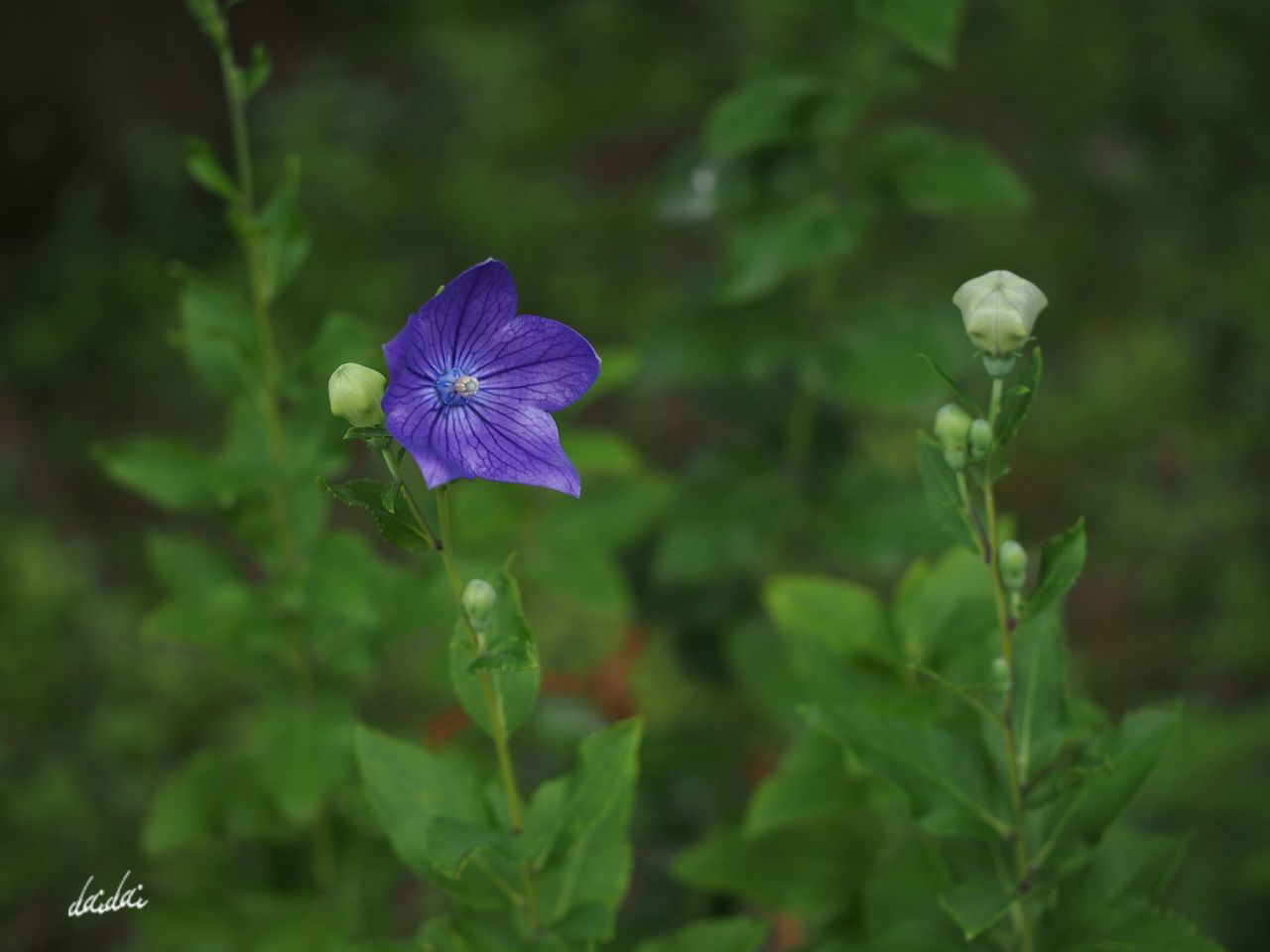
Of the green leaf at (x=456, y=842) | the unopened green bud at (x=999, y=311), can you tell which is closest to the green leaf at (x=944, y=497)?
the unopened green bud at (x=999, y=311)

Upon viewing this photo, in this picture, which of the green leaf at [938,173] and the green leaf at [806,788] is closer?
the green leaf at [806,788]

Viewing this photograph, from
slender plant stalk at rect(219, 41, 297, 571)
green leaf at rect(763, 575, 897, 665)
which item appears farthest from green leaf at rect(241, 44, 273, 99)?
green leaf at rect(763, 575, 897, 665)

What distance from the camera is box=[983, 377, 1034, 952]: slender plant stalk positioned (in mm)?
1538

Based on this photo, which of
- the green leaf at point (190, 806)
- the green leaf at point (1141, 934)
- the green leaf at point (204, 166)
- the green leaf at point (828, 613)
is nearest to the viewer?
the green leaf at point (1141, 934)

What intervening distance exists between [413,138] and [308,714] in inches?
166

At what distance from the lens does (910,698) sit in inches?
80.4

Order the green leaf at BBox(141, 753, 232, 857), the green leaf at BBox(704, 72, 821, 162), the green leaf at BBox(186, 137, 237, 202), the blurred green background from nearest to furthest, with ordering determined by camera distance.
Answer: the green leaf at BBox(186, 137, 237, 202) → the green leaf at BBox(141, 753, 232, 857) → the green leaf at BBox(704, 72, 821, 162) → the blurred green background

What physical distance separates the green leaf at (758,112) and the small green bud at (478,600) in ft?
4.58

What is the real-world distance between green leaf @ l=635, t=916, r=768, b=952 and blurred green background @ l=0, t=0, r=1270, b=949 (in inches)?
32.2

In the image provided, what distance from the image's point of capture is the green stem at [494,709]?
1.50m

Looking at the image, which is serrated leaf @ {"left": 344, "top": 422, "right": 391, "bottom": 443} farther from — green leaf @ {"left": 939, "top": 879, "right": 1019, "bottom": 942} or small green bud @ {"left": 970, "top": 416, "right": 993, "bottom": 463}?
green leaf @ {"left": 939, "top": 879, "right": 1019, "bottom": 942}

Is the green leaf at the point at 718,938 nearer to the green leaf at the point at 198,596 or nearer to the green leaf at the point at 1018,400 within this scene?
the green leaf at the point at 1018,400

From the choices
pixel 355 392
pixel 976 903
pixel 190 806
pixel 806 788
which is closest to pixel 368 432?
pixel 355 392

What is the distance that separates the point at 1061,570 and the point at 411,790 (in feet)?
3.05
